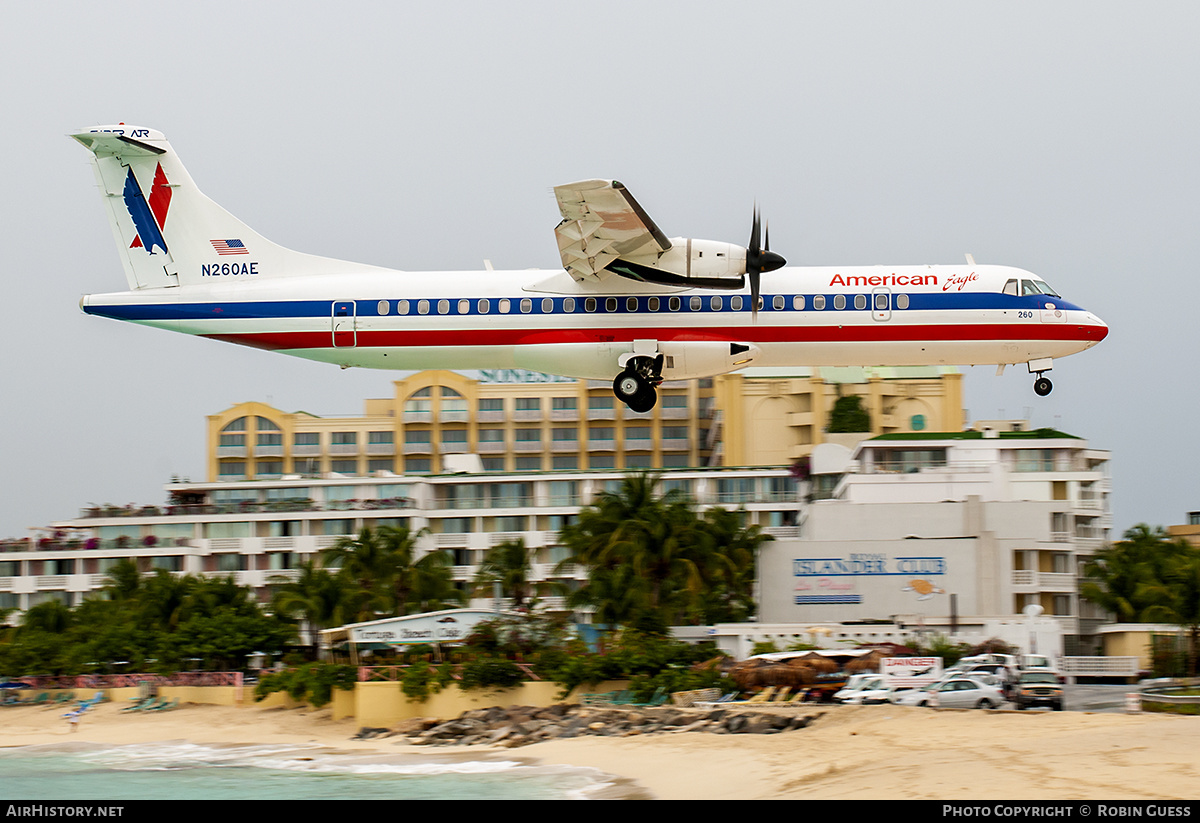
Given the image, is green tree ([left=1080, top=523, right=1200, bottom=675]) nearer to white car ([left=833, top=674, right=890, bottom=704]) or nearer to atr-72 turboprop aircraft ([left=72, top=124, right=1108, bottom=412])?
white car ([left=833, top=674, right=890, bottom=704])

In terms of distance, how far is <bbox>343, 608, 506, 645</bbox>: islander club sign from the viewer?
40.5 metres

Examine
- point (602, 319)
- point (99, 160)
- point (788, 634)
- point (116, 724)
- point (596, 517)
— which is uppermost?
point (99, 160)

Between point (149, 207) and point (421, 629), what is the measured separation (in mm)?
18182

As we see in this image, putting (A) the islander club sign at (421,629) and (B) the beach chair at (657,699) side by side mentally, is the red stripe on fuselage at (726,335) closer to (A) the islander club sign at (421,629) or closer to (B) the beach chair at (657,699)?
(B) the beach chair at (657,699)

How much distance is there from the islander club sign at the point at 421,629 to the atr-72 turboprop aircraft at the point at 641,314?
1650 cm

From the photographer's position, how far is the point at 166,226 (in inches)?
1054

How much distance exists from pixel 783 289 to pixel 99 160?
14163 millimetres

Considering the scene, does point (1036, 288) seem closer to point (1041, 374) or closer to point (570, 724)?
point (1041, 374)

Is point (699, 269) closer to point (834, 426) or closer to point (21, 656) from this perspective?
point (21, 656)

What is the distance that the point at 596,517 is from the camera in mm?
47938

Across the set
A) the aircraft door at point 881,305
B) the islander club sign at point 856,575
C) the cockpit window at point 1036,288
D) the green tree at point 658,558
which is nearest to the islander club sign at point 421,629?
the green tree at point 658,558

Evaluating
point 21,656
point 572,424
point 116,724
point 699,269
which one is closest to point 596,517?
point 116,724

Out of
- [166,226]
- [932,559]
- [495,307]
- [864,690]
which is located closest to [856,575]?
[932,559]

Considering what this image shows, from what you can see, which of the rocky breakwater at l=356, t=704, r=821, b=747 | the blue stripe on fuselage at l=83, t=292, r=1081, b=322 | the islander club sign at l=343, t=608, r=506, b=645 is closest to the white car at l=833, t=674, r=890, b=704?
the rocky breakwater at l=356, t=704, r=821, b=747
